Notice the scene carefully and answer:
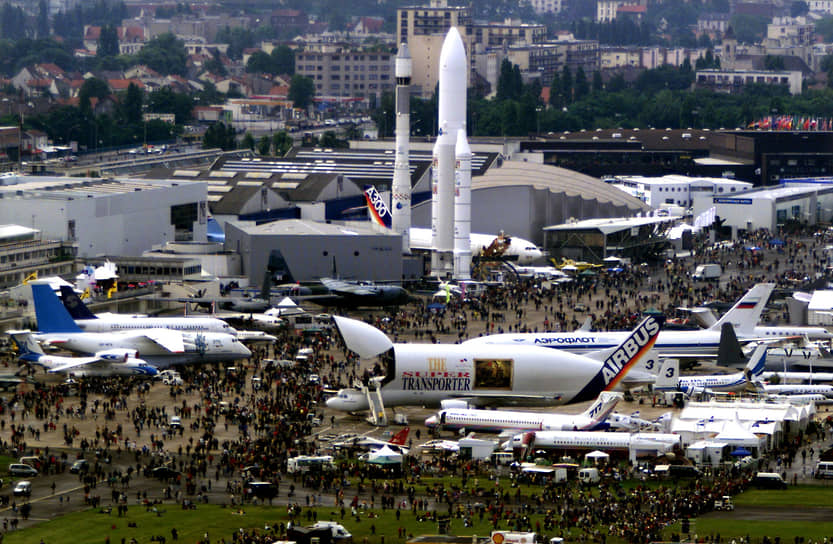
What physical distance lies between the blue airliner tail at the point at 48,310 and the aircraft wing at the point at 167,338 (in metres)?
3.97

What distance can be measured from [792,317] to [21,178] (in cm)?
5541

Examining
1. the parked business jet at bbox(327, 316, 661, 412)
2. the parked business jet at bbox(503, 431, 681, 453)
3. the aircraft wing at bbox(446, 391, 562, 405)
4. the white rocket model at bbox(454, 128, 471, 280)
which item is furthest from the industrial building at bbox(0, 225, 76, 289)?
the parked business jet at bbox(503, 431, 681, 453)

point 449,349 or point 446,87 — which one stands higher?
point 446,87

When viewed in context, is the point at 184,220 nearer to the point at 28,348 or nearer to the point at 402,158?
the point at 402,158

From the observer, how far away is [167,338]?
297 ft

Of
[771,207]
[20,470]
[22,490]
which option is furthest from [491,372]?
[771,207]

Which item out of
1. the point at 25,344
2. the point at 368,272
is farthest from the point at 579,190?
the point at 25,344

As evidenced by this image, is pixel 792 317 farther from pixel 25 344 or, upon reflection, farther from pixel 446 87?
pixel 25 344

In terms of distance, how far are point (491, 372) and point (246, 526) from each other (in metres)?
22.7

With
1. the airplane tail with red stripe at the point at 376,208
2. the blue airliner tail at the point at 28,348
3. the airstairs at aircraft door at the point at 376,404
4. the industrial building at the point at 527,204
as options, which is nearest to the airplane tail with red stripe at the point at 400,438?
the airstairs at aircraft door at the point at 376,404

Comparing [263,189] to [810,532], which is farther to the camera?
[263,189]

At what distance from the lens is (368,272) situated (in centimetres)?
11781

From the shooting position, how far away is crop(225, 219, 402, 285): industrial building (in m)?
116

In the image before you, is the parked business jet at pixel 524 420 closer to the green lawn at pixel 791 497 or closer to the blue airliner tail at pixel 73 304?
the green lawn at pixel 791 497
